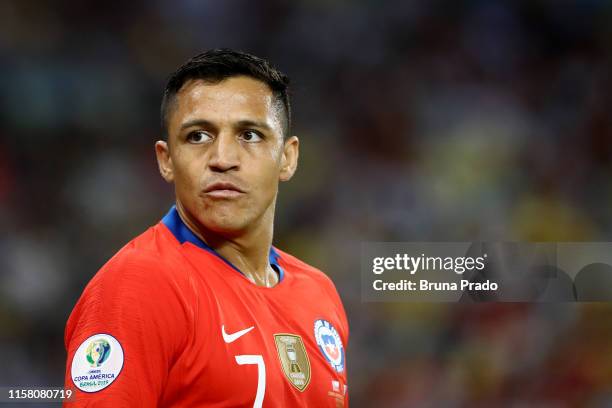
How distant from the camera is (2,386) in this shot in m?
4.50

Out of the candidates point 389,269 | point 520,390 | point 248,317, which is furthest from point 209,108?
point 520,390

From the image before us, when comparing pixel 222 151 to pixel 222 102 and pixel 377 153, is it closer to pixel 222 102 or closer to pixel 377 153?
pixel 222 102

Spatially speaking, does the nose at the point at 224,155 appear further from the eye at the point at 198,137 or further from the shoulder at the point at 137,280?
the shoulder at the point at 137,280

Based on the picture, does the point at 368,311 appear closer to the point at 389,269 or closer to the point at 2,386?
the point at 389,269

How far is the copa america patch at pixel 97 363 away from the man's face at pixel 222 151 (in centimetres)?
50

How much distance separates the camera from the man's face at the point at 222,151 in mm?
2121

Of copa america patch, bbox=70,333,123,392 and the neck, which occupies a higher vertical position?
the neck

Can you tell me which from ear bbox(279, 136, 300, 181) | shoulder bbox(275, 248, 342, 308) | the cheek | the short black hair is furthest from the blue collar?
shoulder bbox(275, 248, 342, 308)

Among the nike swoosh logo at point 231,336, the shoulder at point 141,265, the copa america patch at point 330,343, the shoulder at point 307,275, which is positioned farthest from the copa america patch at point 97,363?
the shoulder at point 307,275

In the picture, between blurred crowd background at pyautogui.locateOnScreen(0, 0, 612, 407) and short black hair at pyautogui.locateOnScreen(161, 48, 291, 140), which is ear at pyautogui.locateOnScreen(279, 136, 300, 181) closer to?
short black hair at pyautogui.locateOnScreen(161, 48, 291, 140)

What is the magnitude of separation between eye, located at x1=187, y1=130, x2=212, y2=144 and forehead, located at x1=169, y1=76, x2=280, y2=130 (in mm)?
41

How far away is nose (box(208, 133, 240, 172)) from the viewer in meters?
2.10

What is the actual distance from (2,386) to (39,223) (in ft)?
3.23

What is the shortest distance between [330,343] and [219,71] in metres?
0.90
